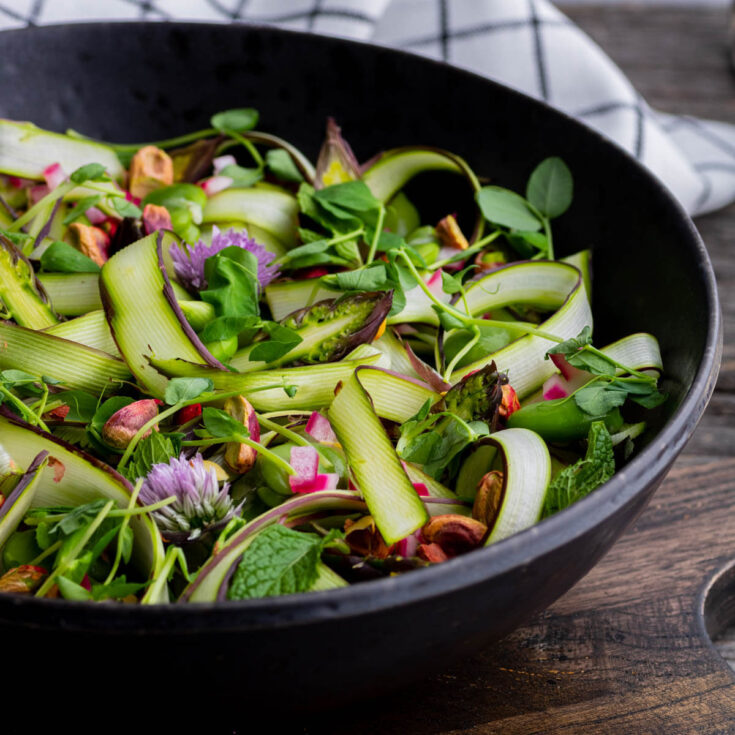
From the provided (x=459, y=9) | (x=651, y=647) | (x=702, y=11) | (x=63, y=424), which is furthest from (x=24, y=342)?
(x=702, y=11)

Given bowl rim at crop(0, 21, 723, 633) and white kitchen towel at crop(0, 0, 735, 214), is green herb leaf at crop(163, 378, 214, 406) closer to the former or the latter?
bowl rim at crop(0, 21, 723, 633)

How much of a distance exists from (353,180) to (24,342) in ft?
1.64

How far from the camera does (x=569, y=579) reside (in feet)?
2.34

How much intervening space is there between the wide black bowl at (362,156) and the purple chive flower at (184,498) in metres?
0.16

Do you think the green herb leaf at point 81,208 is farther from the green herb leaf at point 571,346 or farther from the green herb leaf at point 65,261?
the green herb leaf at point 571,346

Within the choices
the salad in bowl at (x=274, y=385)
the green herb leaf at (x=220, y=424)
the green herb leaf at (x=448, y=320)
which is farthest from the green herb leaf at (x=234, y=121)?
the green herb leaf at (x=220, y=424)

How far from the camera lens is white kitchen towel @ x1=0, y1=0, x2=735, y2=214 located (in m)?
1.53

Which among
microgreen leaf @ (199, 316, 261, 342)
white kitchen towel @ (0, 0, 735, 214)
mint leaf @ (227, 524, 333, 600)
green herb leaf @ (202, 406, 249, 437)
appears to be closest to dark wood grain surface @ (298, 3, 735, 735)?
mint leaf @ (227, 524, 333, 600)

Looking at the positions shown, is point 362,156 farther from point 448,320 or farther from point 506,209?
point 448,320

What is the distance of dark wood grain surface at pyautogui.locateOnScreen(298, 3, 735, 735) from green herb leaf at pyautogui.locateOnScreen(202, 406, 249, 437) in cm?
25

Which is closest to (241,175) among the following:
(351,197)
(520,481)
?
(351,197)

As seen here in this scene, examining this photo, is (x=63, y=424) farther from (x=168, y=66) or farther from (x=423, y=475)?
(x=168, y=66)

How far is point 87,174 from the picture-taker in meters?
1.04

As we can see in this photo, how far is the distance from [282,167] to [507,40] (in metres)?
0.64
